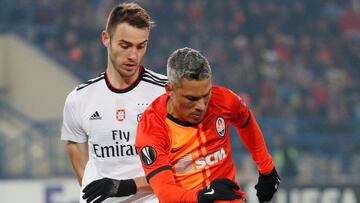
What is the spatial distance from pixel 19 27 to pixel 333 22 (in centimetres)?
698

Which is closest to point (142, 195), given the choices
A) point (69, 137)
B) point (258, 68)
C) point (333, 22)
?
point (69, 137)

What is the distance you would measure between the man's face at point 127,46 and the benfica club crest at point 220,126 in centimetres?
74

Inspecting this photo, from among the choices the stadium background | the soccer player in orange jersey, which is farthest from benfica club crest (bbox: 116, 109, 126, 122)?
the stadium background

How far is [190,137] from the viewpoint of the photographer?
433 centimetres

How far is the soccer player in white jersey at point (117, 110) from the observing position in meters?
4.90

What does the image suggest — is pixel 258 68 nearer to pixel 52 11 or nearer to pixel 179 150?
pixel 52 11

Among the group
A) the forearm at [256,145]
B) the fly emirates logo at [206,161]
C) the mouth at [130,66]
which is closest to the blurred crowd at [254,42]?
the mouth at [130,66]

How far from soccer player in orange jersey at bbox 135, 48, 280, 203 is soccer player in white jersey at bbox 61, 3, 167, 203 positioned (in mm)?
560

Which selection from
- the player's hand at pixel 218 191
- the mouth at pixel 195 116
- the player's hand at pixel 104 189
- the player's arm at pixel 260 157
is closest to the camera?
the player's hand at pixel 218 191

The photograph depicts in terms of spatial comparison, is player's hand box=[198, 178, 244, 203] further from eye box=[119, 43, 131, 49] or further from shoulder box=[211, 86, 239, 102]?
eye box=[119, 43, 131, 49]

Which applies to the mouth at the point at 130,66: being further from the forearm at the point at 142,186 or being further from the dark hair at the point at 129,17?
the forearm at the point at 142,186

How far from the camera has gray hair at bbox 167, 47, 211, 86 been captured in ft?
13.5

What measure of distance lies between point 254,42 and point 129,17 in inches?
549

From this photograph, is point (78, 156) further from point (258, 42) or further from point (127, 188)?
point (258, 42)
